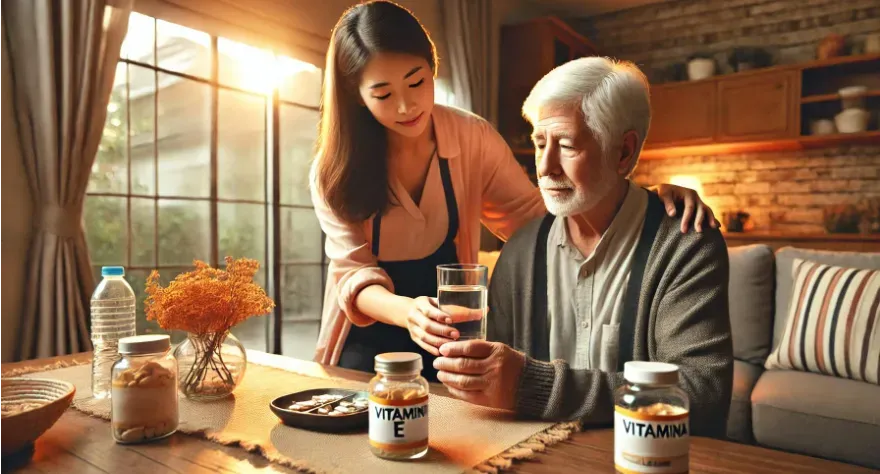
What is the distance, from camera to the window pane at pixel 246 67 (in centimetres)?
337

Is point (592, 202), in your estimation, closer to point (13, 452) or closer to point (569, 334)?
point (569, 334)

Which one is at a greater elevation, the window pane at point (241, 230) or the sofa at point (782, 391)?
the window pane at point (241, 230)

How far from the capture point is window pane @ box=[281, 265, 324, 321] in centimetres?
375

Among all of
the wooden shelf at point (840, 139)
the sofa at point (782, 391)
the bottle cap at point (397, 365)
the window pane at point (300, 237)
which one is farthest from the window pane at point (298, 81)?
the wooden shelf at point (840, 139)

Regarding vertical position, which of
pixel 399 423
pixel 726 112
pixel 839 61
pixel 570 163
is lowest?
pixel 399 423

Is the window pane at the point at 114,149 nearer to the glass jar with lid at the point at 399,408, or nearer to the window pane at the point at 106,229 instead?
the window pane at the point at 106,229

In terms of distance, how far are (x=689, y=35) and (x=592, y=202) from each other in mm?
5188

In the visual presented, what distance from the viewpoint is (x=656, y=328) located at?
1177mm

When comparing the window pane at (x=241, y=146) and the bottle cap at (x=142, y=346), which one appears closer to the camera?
the bottle cap at (x=142, y=346)

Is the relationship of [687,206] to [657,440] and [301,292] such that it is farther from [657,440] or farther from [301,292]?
[301,292]

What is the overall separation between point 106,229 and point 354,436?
2.35 meters

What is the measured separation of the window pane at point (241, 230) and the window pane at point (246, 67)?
2.24 feet

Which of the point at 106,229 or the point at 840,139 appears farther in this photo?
the point at 840,139

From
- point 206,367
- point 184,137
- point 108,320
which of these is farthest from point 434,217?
point 184,137
